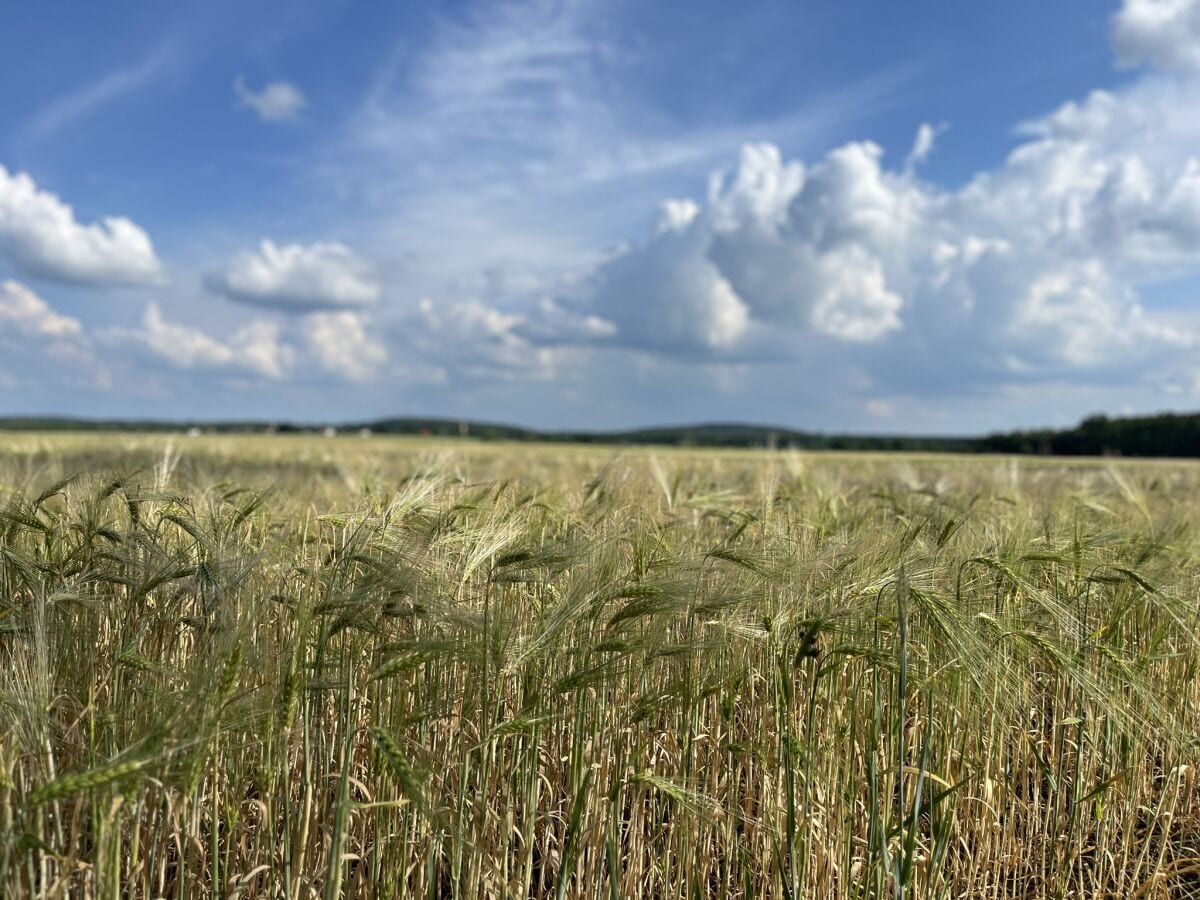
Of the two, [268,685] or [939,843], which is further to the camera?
[939,843]

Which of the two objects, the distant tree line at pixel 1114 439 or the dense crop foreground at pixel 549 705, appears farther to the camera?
the distant tree line at pixel 1114 439

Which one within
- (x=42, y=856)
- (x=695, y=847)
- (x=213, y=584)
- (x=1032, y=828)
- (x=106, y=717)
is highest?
(x=213, y=584)

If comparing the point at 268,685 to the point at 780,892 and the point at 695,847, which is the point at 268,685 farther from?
the point at 780,892

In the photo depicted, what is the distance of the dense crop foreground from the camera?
1985 millimetres

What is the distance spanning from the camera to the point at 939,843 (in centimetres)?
240

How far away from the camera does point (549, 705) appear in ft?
7.48

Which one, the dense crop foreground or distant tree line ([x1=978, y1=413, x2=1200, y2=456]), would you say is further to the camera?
distant tree line ([x1=978, y1=413, x2=1200, y2=456])

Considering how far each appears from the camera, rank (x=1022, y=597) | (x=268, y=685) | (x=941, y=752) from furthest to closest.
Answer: (x=1022, y=597) → (x=941, y=752) → (x=268, y=685)

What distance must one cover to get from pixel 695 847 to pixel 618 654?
2.17 feet

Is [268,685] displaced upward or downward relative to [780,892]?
upward

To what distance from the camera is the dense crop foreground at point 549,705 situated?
1.99 metres

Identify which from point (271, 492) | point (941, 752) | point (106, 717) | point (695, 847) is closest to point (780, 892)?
point (695, 847)

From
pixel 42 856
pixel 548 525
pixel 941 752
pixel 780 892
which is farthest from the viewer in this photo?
pixel 548 525

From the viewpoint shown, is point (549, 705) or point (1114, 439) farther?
point (1114, 439)
